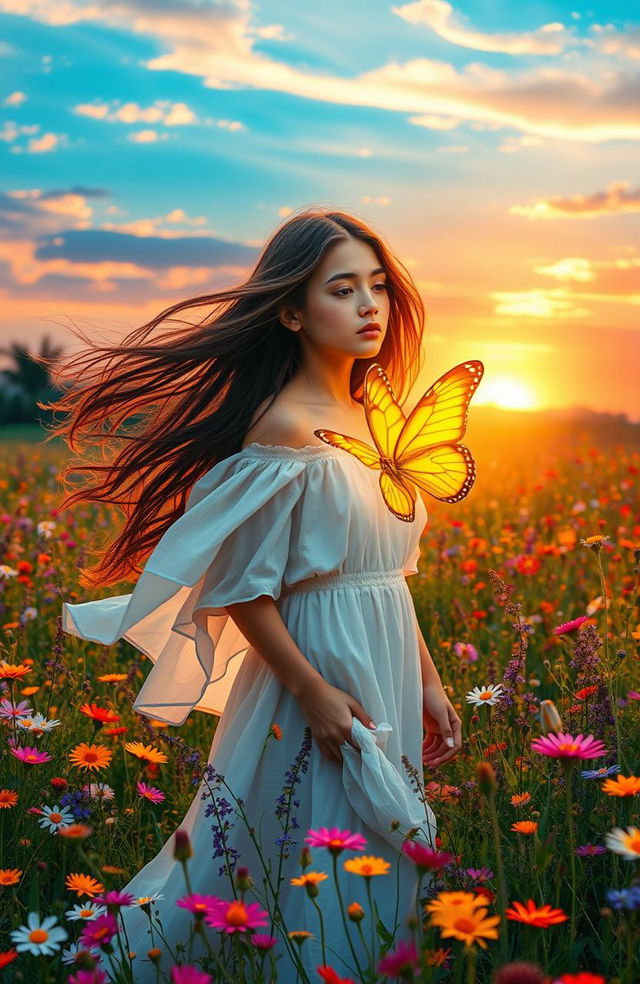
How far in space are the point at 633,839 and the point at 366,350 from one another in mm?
1610

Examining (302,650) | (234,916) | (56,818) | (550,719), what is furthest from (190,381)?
(234,916)

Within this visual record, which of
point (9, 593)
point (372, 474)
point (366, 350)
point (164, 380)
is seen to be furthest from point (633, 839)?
point (9, 593)

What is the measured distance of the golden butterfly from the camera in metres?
2.78

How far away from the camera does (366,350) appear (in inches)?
115

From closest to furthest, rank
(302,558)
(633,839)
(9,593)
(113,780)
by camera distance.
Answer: (633,839) → (302,558) → (113,780) → (9,593)

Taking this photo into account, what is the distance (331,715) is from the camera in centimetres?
260

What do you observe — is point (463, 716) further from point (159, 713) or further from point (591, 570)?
point (591, 570)

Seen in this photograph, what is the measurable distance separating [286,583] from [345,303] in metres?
0.80

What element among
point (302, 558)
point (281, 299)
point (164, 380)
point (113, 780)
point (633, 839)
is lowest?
point (113, 780)

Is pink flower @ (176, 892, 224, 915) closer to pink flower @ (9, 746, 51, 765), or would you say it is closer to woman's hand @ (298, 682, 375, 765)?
woman's hand @ (298, 682, 375, 765)

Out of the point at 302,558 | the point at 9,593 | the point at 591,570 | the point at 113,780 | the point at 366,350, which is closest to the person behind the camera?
the point at 302,558

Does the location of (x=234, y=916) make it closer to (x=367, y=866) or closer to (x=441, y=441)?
(x=367, y=866)

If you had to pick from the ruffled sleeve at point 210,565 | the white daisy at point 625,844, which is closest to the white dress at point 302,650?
the ruffled sleeve at point 210,565

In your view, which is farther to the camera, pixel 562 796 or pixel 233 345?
pixel 233 345
